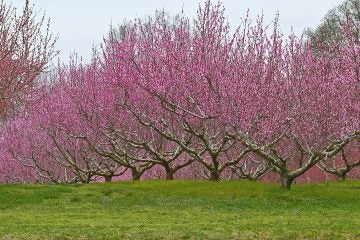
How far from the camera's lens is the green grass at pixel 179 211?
12984 mm

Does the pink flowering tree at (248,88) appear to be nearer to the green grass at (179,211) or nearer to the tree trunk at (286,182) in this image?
the tree trunk at (286,182)

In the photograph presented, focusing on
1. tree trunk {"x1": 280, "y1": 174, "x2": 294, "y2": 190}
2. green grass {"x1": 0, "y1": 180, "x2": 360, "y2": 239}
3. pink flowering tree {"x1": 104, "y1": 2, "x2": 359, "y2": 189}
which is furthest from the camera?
tree trunk {"x1": 280, "y1": 174, "x2": 294, "y2": 190}

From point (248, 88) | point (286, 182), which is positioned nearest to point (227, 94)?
point (248, 88)

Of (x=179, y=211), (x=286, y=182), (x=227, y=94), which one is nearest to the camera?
(x=179, y=211)

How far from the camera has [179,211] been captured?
57.5 ft

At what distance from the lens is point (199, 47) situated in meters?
21.9

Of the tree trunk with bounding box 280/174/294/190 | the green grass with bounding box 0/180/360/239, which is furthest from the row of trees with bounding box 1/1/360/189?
the green grass with bounding box 0/180/360/239

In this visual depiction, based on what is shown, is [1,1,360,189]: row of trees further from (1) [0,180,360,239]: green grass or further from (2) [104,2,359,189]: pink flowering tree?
(1) [0,180,360,239]: green grass

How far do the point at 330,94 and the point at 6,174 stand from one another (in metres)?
24.8

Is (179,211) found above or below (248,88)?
below

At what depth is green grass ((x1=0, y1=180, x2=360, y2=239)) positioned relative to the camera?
13.0m

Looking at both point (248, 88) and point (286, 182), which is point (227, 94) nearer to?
point (248, 88)

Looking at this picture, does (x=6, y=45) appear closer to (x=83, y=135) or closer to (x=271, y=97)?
(x=83, y=135)

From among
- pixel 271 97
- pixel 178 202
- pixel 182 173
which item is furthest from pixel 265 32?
pixel 182 173
